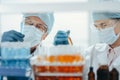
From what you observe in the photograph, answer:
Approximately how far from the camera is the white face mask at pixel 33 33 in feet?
6.46

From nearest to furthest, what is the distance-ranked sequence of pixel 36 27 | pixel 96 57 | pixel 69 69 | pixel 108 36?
pixel 69 69, pixel 96 57, pixel 108 36, pixel 36 27

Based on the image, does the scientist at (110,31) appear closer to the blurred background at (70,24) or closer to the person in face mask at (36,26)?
the blurred background at (70,24)

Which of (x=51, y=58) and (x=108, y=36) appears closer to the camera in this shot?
(x=51, y=58)

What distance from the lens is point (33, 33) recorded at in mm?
1994

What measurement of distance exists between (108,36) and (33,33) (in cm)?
63

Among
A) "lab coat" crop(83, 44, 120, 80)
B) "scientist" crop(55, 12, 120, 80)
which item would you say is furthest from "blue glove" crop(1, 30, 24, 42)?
"scientist" crop(55, 12, 120, 80)

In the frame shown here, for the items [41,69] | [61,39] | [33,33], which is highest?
[33,33]

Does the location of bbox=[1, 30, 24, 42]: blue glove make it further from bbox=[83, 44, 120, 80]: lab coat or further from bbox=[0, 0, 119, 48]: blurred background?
bbox=[83, 44, 120, 80]: lab coat

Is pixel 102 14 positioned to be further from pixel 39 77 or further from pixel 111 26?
pixel 39 77

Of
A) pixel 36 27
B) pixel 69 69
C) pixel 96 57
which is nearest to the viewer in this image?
pixel 69 69

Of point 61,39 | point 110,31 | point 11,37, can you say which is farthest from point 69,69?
point 110,31

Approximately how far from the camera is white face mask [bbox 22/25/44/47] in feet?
6.46

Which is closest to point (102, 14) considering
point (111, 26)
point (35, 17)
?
point (111, 26)

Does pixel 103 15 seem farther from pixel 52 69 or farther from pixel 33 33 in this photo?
pixel 52 69
